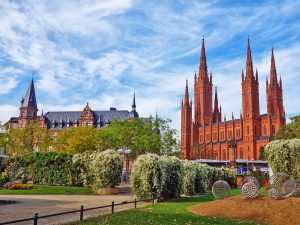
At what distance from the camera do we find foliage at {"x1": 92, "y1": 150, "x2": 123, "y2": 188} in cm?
3066

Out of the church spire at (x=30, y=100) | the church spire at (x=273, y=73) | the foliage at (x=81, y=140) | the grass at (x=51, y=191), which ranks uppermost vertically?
the church spire at (x=273, y=73)

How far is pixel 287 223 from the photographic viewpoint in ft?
45.7

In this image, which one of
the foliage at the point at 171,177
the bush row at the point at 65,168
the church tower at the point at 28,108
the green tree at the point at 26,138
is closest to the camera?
the foliage at the point at 171,177

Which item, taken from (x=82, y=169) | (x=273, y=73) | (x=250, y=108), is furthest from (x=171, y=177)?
(x=273, y=73)

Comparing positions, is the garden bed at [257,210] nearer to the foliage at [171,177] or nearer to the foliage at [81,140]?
the foliage at [171,177]

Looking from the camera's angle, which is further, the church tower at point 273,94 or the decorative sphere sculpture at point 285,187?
the church tower at point 273,94

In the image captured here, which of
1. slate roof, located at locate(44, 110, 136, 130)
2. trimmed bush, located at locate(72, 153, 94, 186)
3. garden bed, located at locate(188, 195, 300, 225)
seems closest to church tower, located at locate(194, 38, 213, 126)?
slate roof, located at locate(44, 110, 136, 130)

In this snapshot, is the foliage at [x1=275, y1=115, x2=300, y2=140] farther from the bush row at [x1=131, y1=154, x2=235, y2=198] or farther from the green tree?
the green tree

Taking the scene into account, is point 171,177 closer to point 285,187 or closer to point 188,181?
point 188,181

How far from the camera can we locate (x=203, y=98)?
14112cm

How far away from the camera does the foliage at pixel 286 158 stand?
85.3 ft

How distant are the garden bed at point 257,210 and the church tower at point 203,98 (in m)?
123

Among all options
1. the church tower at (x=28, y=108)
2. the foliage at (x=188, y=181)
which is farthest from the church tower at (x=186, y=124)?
the foliage at (x=188, y=181)

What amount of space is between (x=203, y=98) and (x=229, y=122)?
18509mm
